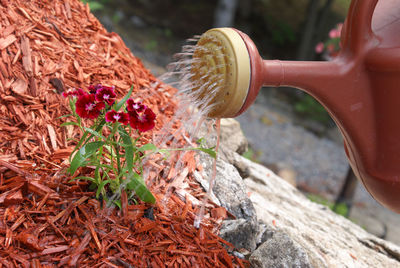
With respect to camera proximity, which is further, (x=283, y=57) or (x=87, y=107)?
(x=283, y=57)

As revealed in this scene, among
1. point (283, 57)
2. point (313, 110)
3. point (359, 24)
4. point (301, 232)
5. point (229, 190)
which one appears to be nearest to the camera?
point (359, 24)

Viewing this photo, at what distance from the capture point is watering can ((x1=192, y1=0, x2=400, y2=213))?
1347 mm

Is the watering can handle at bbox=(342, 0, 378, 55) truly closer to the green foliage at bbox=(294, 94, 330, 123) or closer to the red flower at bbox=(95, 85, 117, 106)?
the red flower at bbox=(95, 85, 117, 106)

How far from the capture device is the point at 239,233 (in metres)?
1.62

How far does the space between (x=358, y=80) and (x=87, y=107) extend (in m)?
1.08

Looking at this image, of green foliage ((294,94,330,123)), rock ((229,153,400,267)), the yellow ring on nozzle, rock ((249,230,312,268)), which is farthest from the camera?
green foliage ((294,94,330,123))

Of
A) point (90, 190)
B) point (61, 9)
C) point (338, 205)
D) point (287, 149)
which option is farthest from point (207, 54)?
point (287, 149)

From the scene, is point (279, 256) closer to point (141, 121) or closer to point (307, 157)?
point (141, 121)

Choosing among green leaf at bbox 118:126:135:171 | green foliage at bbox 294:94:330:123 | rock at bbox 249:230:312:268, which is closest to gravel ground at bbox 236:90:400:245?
green foliage at bbox 294:94:330:123

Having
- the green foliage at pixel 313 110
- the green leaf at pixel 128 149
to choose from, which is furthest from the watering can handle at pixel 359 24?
the green foliage at pixel 313 110

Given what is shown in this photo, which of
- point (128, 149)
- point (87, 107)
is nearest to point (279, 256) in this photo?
point (128, 149)

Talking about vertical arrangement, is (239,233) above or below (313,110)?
below

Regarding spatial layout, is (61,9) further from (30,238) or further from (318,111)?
(318,111)

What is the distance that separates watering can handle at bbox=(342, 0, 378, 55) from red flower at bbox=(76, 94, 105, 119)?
104 centimetres
